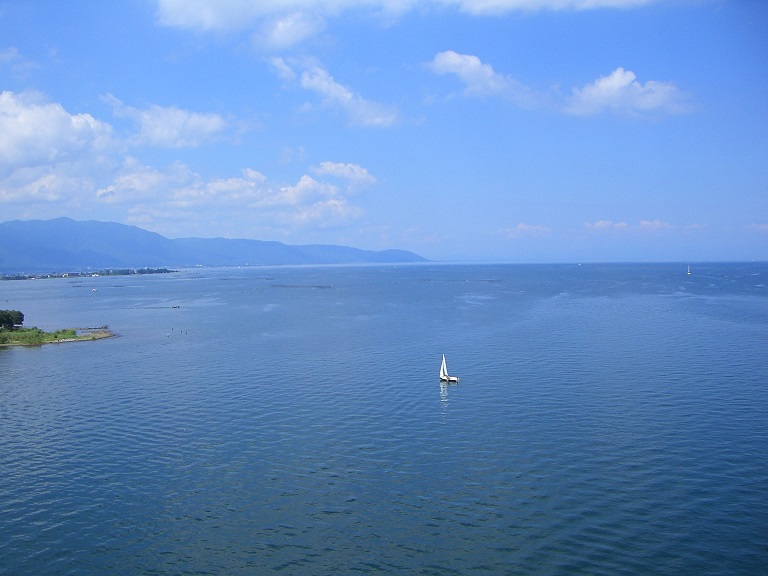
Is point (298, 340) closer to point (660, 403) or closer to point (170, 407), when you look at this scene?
point (170, 407)

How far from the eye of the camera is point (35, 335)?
78.7 metres

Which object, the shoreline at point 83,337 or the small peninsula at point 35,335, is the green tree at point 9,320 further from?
the shoreline at point 83,337

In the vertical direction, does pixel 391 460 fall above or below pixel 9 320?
below

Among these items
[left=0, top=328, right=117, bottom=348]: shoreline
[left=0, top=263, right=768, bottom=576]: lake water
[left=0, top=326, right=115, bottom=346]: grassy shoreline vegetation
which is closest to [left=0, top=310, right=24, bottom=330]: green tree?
[left=0, top=326, right=115, bottom=346]: grassy shoreline vegetation

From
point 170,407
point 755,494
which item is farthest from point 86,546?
point 755,494

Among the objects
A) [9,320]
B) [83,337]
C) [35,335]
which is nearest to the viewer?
[35,335]

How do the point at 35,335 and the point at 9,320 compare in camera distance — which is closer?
the point at 35,335

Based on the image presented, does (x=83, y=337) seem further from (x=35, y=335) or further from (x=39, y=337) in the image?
(x=35, y=335)

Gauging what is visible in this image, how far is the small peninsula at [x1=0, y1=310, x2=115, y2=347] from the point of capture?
77750mm

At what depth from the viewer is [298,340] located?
244 ft

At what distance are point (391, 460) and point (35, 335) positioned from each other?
67965mm

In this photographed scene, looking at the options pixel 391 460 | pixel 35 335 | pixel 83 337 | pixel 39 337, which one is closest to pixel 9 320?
pixel 35 335

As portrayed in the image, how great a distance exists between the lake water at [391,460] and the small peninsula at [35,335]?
14458 mm

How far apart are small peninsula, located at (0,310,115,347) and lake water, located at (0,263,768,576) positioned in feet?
47.4
